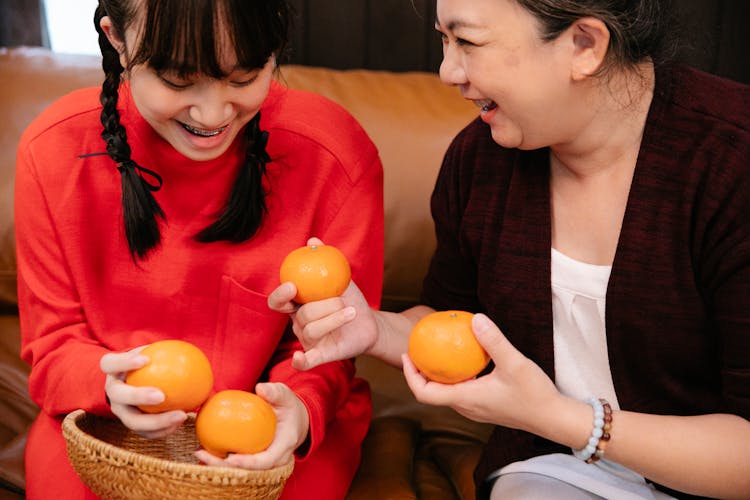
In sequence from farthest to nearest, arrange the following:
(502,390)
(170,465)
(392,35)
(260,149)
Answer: (392,35), (260,149), (502,390), (170,465)

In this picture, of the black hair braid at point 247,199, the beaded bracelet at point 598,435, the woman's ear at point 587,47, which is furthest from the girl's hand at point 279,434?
the woman's ear at point 587,47

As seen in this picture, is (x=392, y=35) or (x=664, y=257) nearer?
(x=664, y=257)

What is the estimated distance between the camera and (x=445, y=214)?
59.5 inches

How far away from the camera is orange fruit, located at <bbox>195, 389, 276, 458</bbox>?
3.76 ft

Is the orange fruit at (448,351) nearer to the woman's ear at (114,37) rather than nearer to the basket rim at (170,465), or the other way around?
the basket rim at (170,465)

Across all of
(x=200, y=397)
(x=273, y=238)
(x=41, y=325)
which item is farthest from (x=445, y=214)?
(x=41, y=325)

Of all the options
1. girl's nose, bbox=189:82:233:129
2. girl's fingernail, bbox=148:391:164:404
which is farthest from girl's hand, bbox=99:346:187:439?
girl's nose, bbox=189:82:233:129

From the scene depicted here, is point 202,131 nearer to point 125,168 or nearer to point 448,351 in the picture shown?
point 125,168

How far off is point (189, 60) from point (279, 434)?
52cm

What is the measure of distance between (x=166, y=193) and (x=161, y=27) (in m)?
0.36

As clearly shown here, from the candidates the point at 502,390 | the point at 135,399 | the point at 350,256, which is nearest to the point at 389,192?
the point at 350,256

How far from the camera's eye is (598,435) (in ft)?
3.88

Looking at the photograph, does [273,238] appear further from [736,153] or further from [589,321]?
[736,153]

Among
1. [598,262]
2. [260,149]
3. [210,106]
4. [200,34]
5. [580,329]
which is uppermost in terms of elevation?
[200,34]
